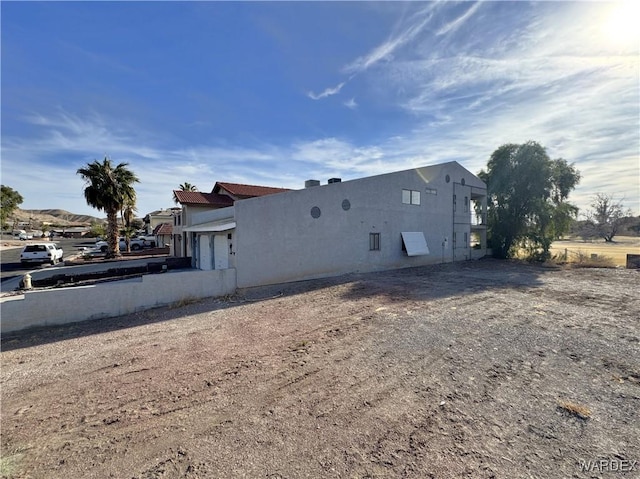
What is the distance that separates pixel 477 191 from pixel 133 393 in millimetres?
26980

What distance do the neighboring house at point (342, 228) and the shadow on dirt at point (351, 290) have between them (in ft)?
3.07

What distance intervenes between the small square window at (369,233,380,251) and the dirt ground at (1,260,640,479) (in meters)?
8.16

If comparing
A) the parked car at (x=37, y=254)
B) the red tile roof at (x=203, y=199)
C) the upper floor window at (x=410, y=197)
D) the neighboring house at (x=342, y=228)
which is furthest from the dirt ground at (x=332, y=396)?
the parked car at (x=37, y=254)

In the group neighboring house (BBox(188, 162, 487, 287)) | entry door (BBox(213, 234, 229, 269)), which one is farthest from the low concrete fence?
entry door (BBox(213, 234, 229, 269))

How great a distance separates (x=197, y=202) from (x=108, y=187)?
26.9 ft

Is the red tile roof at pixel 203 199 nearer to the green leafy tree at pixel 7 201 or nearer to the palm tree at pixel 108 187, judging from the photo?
the palm tree at pixel 108 187

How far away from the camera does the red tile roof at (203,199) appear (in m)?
20.9

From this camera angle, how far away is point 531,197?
22.9 m

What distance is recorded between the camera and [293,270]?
46.6ft

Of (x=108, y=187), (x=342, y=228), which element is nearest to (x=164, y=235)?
(x=108, y=187)

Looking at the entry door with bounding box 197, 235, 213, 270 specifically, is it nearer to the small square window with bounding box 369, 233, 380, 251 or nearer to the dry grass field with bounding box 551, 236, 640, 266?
the small square window with bounding box 369, 233, 380, 251

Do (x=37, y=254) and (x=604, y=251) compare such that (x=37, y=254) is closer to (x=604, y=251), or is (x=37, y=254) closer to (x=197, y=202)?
(x=197, y=202)

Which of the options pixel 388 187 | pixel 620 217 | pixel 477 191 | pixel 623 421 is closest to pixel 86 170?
pixel 388 187

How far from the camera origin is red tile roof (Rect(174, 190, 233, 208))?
2091 cm
